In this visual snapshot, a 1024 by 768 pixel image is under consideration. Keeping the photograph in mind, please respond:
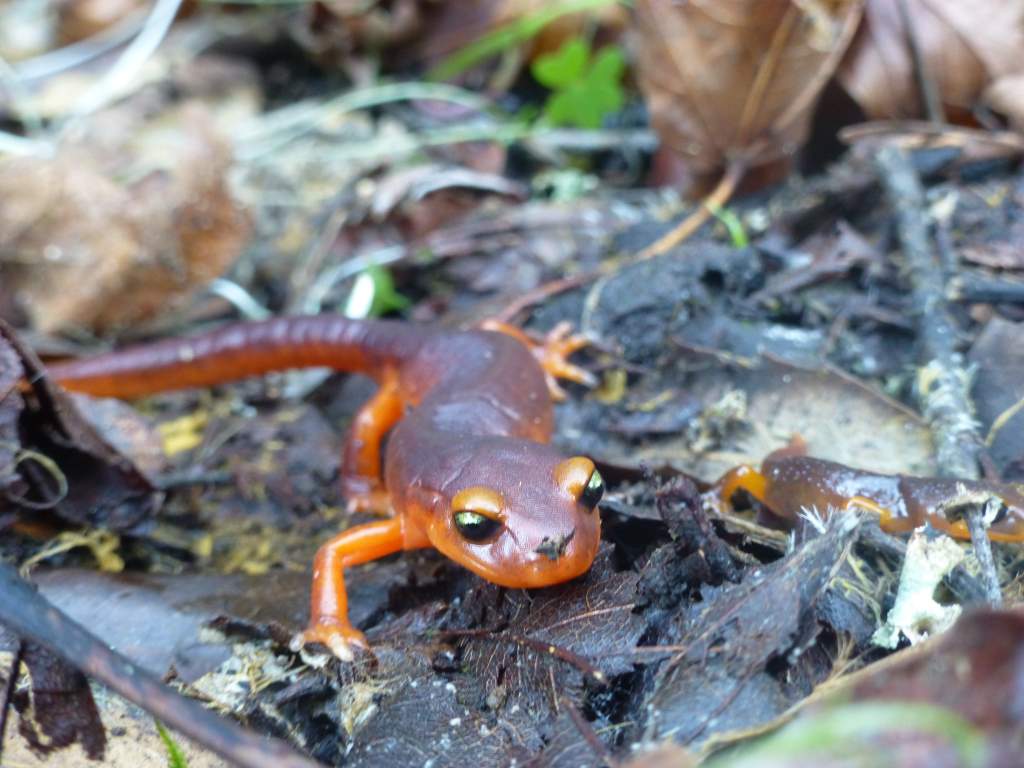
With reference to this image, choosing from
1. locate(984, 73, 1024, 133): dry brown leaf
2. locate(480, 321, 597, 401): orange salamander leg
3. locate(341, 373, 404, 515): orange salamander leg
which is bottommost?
locate(341, 373, 404, 515): orange salamander leg

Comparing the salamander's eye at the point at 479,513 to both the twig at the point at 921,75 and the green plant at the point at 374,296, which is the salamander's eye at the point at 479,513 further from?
the twig at the point at 921,75

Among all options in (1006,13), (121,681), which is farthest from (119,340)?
(1006,13)

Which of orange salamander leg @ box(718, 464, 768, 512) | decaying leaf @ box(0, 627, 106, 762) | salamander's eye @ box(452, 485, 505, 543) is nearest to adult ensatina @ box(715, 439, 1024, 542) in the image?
orange salamander leg @ box(718, 464, 768, 512)

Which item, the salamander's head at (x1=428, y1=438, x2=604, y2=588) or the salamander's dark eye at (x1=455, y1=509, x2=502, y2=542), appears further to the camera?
the salamander's dark eye at (x1=455, y1=509, x2=502, y2=542)

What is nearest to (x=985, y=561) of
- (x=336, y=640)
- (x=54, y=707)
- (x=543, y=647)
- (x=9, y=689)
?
(x=543, y=647)

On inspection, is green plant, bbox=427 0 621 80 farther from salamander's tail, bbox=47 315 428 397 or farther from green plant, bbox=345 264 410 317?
salamander's tail, bbox=47 315 428 397

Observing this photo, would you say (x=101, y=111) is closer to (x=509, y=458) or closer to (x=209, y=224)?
(x=209, y=224)

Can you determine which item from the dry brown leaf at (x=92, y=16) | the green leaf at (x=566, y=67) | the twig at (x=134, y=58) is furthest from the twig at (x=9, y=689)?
the dry brown leaf at (x=92, y=16)
